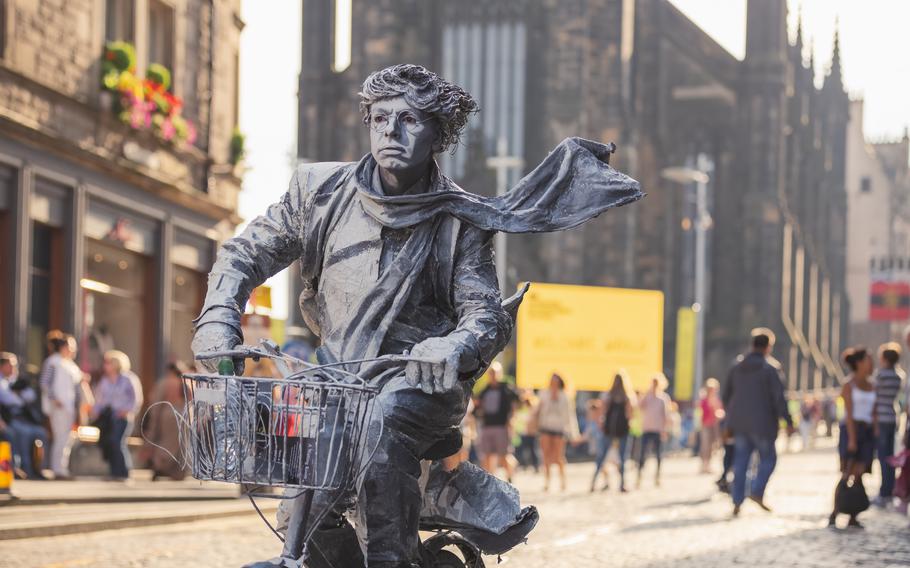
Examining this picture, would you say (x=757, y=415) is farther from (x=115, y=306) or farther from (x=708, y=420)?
(x=708, y=420)

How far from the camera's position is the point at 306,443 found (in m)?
4.25

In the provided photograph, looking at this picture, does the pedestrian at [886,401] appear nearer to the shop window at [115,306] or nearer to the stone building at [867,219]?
the shop window at [115,306]

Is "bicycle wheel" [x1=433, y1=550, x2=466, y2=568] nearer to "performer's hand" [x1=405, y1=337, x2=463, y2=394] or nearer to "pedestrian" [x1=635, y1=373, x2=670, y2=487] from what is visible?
"performer's hand" [x1=405, y1=337, x2=463, y2=394]

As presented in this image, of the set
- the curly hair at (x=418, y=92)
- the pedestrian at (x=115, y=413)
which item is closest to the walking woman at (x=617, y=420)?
the pedestrian at (x=115, y=413)

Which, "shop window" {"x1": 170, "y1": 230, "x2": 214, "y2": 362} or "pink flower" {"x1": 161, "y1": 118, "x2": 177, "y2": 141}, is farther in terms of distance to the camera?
"shop window" {"x1": 170, "y1": 230, "x2": 214, "y2": 362}

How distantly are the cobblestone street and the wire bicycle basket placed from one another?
5.85 m

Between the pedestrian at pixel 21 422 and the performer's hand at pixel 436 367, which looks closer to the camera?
the performer's hand at pixel 436 367

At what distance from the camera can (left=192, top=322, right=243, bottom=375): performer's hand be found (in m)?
4.53

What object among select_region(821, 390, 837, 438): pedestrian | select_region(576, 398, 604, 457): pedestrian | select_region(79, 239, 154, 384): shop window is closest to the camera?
select_region(79, 239, 154, 384): shop window

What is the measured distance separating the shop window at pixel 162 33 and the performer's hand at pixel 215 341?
2353 centimetres

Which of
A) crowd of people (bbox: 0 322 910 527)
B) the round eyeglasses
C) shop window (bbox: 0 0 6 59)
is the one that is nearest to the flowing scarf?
the round eyeglasses

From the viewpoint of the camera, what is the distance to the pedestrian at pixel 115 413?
795 inches

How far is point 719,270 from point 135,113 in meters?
52.6

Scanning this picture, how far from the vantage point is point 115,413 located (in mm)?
20281
